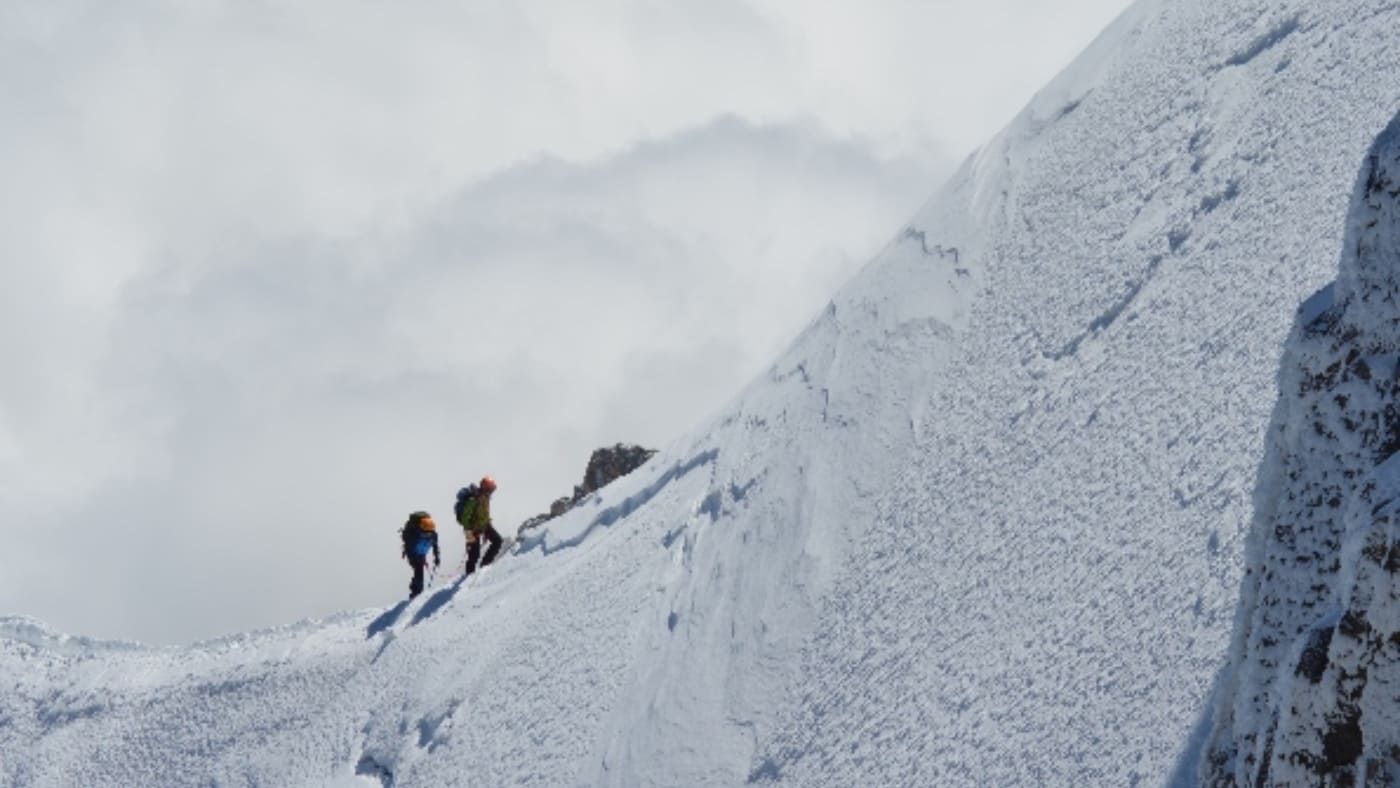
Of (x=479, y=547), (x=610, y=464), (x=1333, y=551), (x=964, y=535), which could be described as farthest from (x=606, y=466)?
(x=1333, y=551)

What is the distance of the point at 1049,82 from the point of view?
933 inches

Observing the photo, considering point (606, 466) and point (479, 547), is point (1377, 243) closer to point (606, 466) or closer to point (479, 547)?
point (479, 547)

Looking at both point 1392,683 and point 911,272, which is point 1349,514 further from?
point 911,272

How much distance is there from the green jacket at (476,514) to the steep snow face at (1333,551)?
2030cm

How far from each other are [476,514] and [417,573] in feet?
4.23

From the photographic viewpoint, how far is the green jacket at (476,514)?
91.5ft

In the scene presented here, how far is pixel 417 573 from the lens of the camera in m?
28.1

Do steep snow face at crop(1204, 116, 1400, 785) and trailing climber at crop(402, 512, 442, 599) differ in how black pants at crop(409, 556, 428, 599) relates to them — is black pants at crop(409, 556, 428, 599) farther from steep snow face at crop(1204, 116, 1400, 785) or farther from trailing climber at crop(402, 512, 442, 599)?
steep snow face at crop(1204, 116, 1400, 785)

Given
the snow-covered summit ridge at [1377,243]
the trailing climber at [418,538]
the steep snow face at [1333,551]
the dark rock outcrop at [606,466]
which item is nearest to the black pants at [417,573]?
the trailing climber at [418,538]

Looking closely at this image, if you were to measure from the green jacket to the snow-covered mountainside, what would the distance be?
3.43 ft

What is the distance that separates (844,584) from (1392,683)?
36.8 feet

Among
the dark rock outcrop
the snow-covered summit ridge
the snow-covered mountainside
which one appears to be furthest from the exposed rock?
the snow-covered summit ridge

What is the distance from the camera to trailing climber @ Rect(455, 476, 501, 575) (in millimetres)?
27922

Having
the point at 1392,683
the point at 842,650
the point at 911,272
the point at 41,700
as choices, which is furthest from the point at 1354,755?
the point at 41,700
